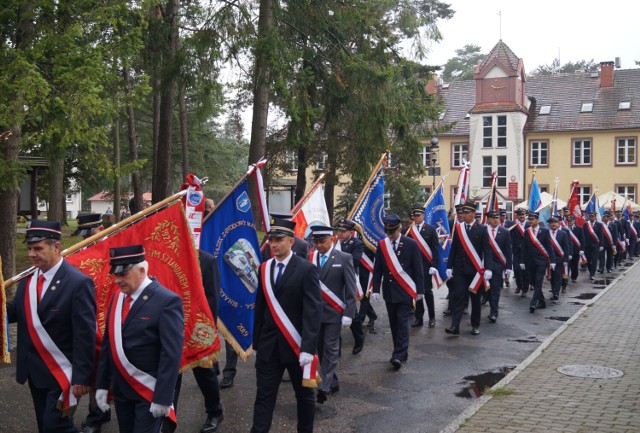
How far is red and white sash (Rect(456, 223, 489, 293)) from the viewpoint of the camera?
39.3ft

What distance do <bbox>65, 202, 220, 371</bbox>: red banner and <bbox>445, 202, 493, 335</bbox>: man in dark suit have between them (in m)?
6.61

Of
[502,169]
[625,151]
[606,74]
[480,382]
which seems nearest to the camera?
[480,382]

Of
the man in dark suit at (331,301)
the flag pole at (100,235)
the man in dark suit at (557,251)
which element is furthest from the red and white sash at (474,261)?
the flag pole at (100,235)

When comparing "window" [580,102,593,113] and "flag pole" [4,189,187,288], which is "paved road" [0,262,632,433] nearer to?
"flag pole" [4,189,187,288]

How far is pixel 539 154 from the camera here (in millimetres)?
54000

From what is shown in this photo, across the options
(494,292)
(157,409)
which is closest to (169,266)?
(157,409)

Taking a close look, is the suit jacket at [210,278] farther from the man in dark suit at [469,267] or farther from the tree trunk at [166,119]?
the tree trunk at [166,119]

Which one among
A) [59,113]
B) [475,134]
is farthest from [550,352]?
[475,134]

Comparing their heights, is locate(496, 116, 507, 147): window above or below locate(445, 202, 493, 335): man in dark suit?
above

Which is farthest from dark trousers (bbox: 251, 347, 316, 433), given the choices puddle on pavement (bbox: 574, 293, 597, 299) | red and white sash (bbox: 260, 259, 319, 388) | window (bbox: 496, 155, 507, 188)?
window (bbox: 496, 155, 507, 188)

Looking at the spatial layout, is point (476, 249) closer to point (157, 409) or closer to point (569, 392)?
point (569, 392)

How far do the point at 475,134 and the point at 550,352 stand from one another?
45774 mm

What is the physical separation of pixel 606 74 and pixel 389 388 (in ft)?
174

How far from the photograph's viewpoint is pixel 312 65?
1869cm
